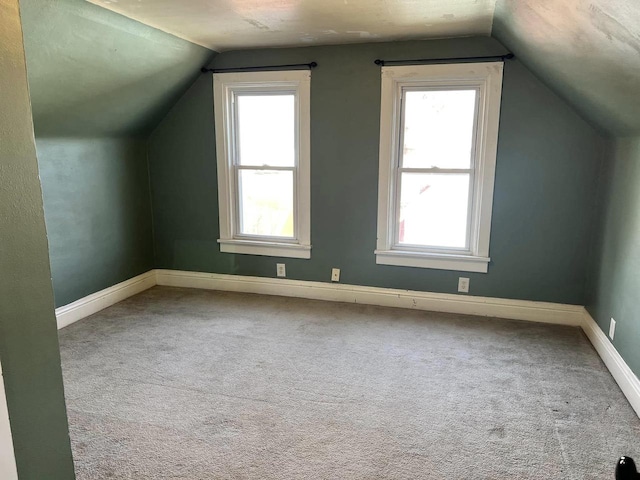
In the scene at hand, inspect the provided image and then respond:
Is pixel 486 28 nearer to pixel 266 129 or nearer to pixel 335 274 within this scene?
pixel 266 129

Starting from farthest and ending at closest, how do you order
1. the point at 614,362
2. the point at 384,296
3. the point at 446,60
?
the point at 384,296 → the point at 446,60 → the point at 614,362

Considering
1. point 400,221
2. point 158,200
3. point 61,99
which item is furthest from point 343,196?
point 61,99

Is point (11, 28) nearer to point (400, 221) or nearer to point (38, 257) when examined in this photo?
point (38, 257)

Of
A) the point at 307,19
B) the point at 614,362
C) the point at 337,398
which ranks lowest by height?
the point at 337,398

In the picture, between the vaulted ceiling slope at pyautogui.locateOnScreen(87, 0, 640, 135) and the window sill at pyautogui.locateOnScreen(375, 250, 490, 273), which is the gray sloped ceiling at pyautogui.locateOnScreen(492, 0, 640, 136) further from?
the window sill at pyautogui.locateOnScreen(375, 250, 490, 273)

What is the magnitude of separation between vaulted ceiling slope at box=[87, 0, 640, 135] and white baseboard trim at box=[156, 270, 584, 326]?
142cm

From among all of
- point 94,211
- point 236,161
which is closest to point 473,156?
point 236,161

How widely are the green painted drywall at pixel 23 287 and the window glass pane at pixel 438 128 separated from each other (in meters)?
2.90

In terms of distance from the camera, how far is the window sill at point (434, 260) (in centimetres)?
357

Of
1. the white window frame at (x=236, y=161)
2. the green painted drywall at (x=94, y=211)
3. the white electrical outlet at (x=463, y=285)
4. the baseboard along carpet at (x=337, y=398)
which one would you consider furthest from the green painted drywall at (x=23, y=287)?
the white electrical outlet at (x=463, y=285)

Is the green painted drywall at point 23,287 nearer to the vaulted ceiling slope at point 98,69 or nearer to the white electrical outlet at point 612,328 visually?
the vaulted ceiling slope at point 98,69

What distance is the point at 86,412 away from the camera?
228 centimetres

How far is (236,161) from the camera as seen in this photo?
4.04 m

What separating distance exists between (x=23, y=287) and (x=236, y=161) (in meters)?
3.01
